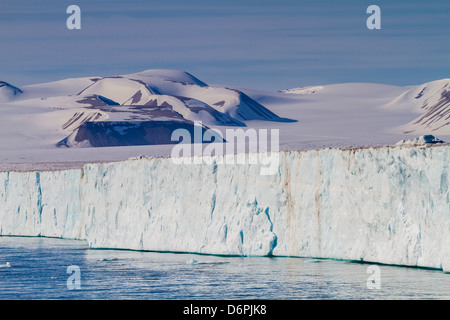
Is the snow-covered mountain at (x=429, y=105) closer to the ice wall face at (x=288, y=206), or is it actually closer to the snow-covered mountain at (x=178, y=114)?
the snow-covered mountain at (x=178, y=114)

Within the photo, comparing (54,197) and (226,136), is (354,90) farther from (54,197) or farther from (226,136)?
(54,197)

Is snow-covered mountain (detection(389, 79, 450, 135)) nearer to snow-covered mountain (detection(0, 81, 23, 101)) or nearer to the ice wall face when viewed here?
the ice wall face

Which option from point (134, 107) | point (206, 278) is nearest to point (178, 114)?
point (134, 107)

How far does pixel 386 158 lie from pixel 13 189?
18.7 meters

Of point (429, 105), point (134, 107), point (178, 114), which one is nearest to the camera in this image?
point (134, 107)

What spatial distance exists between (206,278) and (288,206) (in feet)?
13.7

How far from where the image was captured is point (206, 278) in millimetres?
21969

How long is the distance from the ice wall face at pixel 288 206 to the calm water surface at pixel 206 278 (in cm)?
50

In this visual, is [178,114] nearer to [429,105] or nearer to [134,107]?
[134,107]

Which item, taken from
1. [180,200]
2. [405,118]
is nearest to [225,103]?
[405,118]

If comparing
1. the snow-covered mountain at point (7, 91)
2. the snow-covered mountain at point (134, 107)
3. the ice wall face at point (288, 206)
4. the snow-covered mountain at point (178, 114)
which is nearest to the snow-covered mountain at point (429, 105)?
the snow-covered mountain at point (178, 114)

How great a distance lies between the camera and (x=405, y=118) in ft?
435

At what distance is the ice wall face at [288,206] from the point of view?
846 inches

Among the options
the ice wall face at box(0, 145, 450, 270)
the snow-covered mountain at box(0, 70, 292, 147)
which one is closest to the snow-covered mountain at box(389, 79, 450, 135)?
the snow-covered mountain at box(0, 70, 292, 147)
